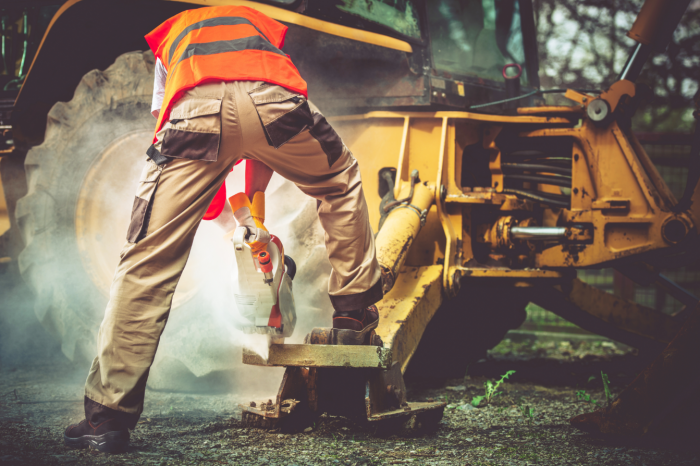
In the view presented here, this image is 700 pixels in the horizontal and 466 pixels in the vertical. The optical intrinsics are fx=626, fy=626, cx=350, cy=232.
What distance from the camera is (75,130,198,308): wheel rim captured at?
316 centimetres

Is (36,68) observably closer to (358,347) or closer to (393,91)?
(393,91)

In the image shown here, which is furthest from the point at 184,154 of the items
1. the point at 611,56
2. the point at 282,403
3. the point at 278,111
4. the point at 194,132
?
the point at 611,56

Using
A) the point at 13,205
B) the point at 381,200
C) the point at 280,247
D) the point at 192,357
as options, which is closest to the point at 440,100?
the point at 381,200

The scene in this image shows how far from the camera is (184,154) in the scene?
1.84 metres

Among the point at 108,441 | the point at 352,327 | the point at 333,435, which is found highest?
the point at 352,327

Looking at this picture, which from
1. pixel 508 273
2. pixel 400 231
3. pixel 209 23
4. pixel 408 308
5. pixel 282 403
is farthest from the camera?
pixel 508 273

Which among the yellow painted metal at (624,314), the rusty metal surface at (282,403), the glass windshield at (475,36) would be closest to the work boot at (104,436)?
the rusty metal surface at (282,403)

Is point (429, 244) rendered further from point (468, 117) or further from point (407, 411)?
point (407, 411)

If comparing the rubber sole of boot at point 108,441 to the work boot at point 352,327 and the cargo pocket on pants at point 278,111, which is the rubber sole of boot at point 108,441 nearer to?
the work boot at point 352,327

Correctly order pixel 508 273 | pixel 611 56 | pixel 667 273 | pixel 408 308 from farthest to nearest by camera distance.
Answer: pixel 611 56
pixel 667 273
pixel 508 273
pixel 408 308

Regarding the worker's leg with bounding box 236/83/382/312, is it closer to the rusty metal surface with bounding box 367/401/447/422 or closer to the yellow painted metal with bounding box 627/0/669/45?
the rusty metal surface with bounding box 367/401/447/422

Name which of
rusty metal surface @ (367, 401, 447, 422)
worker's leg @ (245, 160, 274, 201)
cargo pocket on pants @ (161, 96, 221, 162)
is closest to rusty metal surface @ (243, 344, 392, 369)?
rusty metal surface @ (367, 401, 447, 422)

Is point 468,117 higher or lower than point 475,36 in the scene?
lower

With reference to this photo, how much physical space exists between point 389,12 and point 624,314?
90.0 inches
